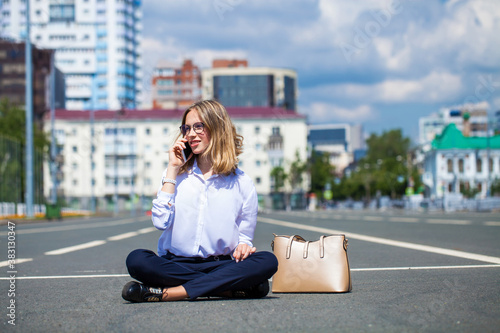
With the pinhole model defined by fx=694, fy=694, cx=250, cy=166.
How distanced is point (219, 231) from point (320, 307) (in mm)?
891

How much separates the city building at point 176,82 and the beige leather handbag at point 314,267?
150672 millimetres

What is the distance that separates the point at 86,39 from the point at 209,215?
13587 cm

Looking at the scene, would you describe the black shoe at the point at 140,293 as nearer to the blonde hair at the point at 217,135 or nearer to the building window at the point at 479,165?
the blonde hair at the point at 217,135

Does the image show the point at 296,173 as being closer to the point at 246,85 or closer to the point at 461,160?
the point at 461,160

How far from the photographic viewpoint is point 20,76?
10475 cm

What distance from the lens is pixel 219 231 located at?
481 centimetres

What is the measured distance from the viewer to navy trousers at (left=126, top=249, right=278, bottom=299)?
186 inches

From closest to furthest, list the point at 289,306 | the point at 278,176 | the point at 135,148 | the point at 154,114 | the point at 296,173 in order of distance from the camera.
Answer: the point at 289,306 < the point at 278,176 < the point at 296,173 < the point at 135,148 < the point at 154,114

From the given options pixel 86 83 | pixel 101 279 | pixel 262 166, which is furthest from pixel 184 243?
pixel 86 83

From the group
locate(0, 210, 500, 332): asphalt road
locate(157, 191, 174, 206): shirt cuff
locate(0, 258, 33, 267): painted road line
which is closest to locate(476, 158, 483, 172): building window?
locate(0, 210, 500, 332): asphalt road

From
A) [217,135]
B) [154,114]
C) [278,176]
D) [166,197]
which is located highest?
[154,114]

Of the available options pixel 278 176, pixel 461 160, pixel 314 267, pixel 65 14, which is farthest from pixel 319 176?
pixel 314 267

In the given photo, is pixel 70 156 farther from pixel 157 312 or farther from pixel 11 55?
pixel 157 312

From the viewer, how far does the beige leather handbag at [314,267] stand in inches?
201
